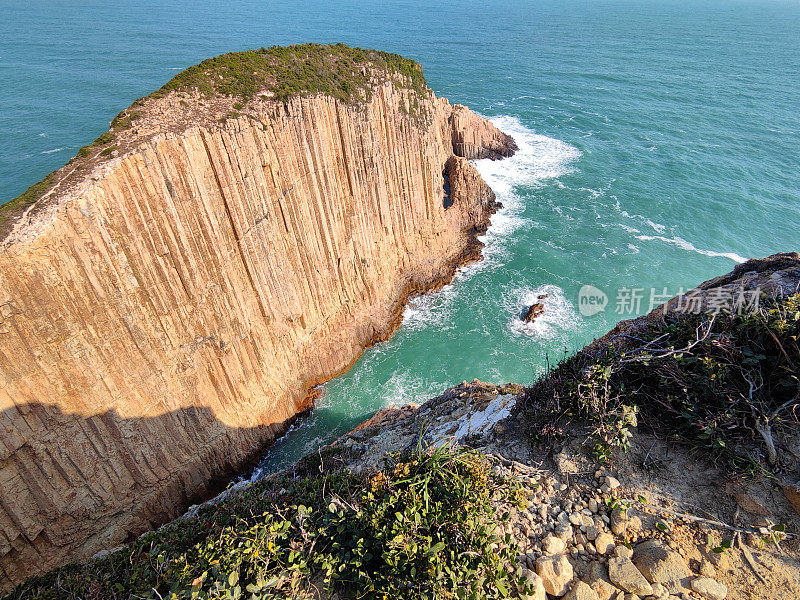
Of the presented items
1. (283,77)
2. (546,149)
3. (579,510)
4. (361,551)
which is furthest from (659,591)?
(546,149)

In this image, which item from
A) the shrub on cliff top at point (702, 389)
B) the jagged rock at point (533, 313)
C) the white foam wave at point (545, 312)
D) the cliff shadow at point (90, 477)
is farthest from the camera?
the jagged rock at point (533, 313)

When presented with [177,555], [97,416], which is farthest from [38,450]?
[177,555]

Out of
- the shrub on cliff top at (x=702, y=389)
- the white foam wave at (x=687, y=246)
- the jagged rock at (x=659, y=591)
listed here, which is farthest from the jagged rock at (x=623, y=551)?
the white foam wave at (x=687, y=246)

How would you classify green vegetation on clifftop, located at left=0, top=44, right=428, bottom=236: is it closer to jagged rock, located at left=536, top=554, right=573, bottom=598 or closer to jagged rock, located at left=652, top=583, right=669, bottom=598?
jagged rock, located at left=536, top=554, right=573, bottom=598

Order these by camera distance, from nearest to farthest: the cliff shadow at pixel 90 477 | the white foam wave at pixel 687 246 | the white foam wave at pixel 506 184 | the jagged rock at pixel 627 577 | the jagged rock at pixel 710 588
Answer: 1. the jagged rock at pixel 710 588
2. the jagged rock at pixel 627 577
3. the cliff shadow at pixel 90 477
4. the white foam wave at pixel 506 184
5. the white foam wave at pixel 687 246

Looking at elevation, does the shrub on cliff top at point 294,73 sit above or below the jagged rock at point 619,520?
above

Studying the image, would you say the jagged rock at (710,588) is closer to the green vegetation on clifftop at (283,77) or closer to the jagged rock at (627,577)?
the jagged rock at (627,577)

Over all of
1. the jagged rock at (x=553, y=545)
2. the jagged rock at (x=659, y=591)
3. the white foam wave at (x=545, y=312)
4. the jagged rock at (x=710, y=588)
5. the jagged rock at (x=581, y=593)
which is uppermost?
the jagged rock at (x=710, y=588)
